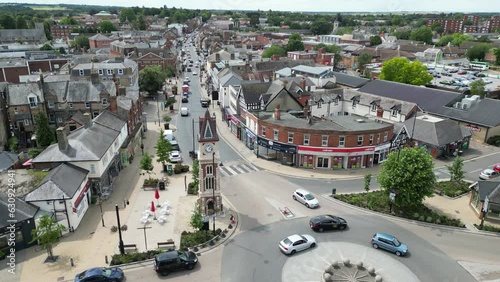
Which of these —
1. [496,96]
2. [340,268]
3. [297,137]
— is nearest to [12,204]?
[340,268]

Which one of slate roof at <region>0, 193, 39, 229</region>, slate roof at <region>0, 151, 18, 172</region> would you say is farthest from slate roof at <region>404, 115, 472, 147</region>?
slate roof at <region>0, 151, 18, 172</region>

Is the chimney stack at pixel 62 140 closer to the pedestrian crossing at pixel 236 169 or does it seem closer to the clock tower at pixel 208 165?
the clock tower at pixel 208 165

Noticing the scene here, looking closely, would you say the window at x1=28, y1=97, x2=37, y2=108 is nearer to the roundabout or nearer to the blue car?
the roundabout

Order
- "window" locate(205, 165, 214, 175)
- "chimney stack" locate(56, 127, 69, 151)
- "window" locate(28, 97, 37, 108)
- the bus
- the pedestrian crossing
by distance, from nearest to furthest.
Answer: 1. "window" locate(205, 165, 214, 175)
2. "chimney stack" locate(56, 127, 69, 151)
3. the pedestrian crossing
4. "window" locate(28, 97, 37, 108)
5. the bus

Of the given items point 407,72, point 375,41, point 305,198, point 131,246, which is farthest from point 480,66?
point 131,246

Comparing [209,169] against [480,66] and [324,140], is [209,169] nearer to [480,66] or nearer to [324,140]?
[324,140]
